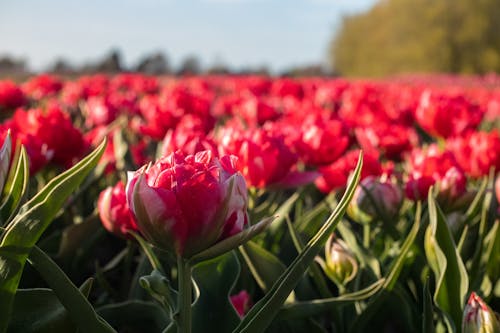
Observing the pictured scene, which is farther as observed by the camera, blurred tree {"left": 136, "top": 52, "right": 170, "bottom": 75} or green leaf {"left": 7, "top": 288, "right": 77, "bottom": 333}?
blurred tree {"left": 136, "top": 52, "right": 170, "bottom": 75}

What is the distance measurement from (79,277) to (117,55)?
8445mm

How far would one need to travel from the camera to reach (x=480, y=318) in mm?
1057

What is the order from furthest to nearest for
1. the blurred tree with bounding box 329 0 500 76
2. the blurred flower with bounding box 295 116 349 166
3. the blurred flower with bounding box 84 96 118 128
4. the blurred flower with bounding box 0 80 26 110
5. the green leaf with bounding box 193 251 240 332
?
the blurred tree with bounding box 329 0 500 76 → the blurred flower with bounding box 0 80 26 110 → the blurred flower with bounding box 84 96 118 128 → the blurred flower with bounding box 295 116 349 166 → the green leaf with bounding box 193 251 240 332

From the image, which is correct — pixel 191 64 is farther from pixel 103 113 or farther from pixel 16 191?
pixel 16 191

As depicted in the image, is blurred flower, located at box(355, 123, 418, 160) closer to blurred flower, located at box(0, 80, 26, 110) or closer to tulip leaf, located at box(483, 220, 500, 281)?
tulip leaf, located at box(483, 220, 500, 281)

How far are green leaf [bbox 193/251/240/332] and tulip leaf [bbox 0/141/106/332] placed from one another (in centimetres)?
34

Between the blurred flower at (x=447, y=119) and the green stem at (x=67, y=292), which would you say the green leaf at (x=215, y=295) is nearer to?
the green stem at (x=67, y=292)

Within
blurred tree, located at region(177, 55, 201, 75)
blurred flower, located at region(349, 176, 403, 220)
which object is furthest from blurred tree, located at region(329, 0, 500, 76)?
blurred flower, located at region(349, 176, 403, 220)

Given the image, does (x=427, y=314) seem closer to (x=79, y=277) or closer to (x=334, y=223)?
(x=334, y=223)

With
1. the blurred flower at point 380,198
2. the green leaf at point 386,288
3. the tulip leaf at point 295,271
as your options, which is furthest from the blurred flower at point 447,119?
the tulip leaf at point 295,271

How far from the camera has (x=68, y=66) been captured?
14836 millimetres

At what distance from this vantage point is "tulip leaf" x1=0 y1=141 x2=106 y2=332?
0.83 m

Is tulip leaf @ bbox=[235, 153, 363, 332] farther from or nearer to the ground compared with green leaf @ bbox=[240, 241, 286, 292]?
farther from the ground

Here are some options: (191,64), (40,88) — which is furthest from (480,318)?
(191,64)
